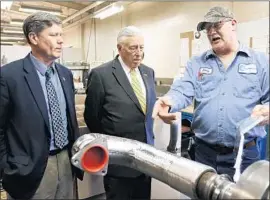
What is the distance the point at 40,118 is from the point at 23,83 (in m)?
0.15

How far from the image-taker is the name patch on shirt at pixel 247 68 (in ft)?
2.80

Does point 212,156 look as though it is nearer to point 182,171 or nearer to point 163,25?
point 182,171

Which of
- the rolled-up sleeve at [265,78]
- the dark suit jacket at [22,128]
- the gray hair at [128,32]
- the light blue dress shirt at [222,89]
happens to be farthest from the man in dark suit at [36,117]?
the rolled-up sleeve at [265,78]

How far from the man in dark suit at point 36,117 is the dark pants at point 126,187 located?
0.86 ft

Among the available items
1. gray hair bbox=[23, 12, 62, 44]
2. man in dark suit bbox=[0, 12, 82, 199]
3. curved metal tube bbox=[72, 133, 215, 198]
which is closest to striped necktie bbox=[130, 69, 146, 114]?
man in dark suit bbox=[0, 12, 82, 199]

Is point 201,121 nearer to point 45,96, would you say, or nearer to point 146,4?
point 45,96

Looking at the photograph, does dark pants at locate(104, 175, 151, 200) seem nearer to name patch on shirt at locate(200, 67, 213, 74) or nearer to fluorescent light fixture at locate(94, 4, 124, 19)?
name patch on shirt at locate(200, 67, 213, 74)

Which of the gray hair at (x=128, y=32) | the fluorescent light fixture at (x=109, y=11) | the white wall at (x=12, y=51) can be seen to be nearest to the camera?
the gray hair at (x=128, y=32)

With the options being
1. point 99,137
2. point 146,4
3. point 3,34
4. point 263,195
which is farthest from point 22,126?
point 3,34

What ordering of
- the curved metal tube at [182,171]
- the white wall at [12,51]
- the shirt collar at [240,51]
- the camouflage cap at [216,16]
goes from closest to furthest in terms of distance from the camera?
the curved metal tube at [182,171]
the camouflage cap at [216,16]
the shirt collar at [240,51]
the white wall at [12,51]

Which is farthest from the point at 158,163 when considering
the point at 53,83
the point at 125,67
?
the point at 125,67

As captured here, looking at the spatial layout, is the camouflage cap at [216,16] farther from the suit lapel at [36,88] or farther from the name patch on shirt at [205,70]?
the suit lapel at [36,88]

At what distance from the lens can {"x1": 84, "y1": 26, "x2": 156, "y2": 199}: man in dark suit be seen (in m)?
1.21

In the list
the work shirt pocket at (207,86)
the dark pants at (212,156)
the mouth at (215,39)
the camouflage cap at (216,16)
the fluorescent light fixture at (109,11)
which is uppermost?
the fluorescent light fixture at (109,11)
